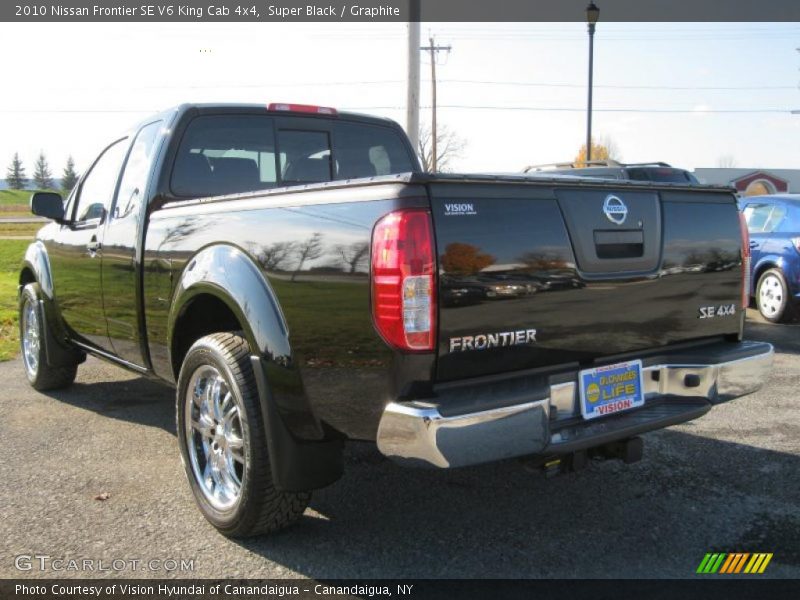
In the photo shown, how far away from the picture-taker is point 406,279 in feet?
8.38

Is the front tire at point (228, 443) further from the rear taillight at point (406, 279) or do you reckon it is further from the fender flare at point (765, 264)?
the fender flare at point (765, 264)

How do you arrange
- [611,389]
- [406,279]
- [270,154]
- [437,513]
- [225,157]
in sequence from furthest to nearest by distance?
[270,154]
[225,157]
[437,513]
[611,389]
[406,279]

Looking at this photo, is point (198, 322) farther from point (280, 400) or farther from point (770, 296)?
point (770, 296)

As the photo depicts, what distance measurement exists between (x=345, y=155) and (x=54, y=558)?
2.95 m

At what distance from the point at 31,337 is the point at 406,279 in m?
4.68

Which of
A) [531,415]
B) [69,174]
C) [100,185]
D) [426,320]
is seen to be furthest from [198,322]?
[69,174]

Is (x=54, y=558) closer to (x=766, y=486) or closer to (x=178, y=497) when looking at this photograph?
(x=178, y=497)

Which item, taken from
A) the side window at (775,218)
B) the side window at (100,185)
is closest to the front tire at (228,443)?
the side window at (100,185)

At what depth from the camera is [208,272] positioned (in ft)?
10.9

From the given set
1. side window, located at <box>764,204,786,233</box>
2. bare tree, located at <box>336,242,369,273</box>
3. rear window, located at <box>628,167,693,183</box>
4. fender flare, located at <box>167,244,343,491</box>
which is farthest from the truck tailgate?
rear window, located at <box>628,167,693,183</box>

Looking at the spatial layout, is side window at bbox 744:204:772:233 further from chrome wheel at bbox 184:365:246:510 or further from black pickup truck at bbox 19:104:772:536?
chrome wheel at bbox 184:365:246:510

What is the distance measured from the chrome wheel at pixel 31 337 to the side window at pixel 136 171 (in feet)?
5.66

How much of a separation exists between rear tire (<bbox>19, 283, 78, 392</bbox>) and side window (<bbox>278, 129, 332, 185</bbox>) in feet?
7.81

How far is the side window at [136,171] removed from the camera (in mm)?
4383
